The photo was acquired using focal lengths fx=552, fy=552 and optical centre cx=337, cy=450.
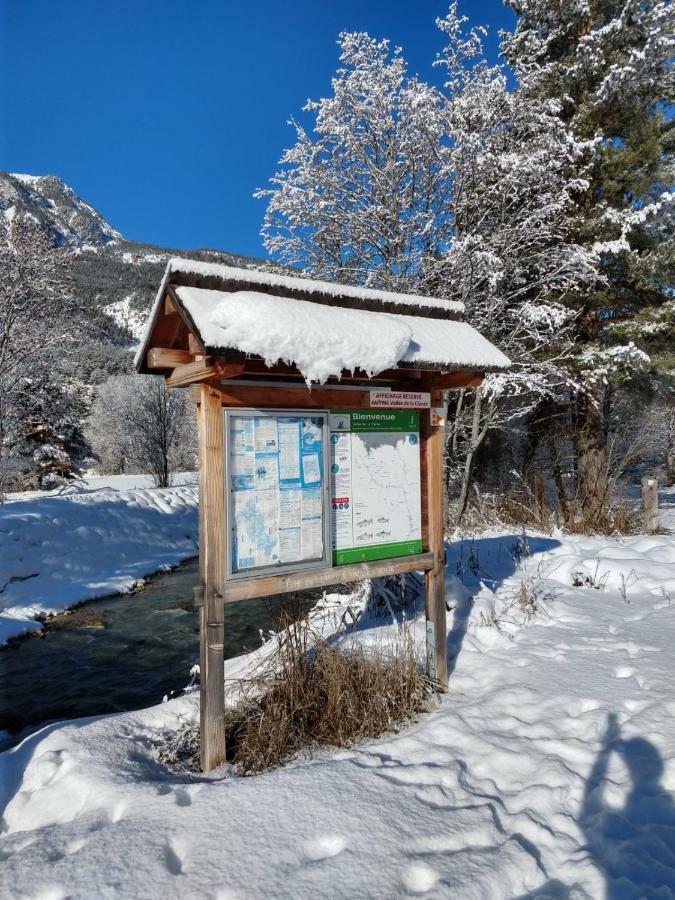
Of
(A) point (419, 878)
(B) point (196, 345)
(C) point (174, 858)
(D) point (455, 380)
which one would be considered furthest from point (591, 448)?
(C) point (174, 858)

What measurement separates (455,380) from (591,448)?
323 inches

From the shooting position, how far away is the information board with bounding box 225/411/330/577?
3.32 meters

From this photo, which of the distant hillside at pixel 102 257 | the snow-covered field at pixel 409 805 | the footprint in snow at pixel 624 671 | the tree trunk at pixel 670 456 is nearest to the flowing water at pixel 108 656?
the snow-covered field at pixel 409 805

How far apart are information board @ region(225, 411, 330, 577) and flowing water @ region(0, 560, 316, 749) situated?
78 cm

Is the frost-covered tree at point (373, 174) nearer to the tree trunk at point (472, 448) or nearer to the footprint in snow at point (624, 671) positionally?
the tree trunk at point (472, 448)

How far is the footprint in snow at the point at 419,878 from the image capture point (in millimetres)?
2191

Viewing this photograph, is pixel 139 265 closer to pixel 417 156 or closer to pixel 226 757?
pixel 417 156

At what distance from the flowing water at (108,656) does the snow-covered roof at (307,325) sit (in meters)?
1.93

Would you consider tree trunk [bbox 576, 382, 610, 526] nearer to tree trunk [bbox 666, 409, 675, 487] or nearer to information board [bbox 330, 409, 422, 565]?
information board [bbox 330, 409, 422, 565]

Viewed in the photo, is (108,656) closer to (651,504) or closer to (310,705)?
(310,705)

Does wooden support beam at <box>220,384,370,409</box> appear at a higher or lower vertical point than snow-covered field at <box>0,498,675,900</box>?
higher

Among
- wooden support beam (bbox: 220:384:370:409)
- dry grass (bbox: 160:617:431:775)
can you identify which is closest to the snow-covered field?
dry grass (bbox: 160:617:431:775)

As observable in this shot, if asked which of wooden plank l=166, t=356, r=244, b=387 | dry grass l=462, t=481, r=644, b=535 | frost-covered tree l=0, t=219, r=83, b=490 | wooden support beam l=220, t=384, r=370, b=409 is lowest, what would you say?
dry grass l=462, t=481, r=644, b=535

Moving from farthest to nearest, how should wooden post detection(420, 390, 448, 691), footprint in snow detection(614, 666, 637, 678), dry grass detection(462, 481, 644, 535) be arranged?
dry grass detection(462, 481, 644, 535), wooden post detection(420, 390, 448, 691), footprint in snow detection(614, 666, 637, 678)
